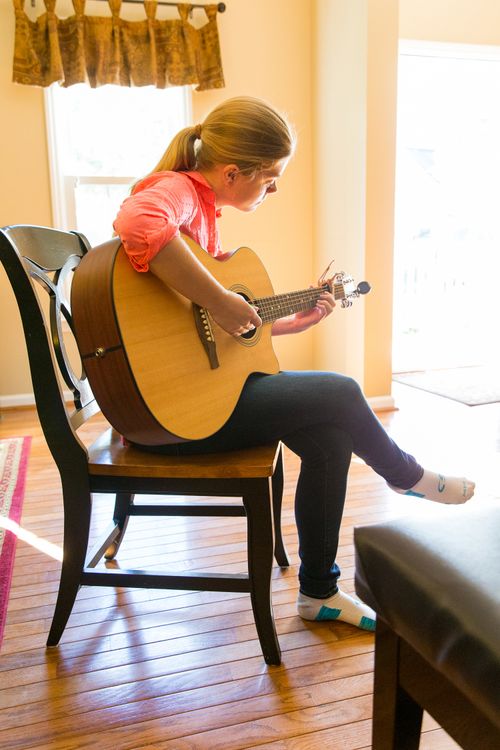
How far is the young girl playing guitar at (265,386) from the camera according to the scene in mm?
1108

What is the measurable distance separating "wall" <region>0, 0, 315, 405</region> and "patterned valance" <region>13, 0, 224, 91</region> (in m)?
0.14

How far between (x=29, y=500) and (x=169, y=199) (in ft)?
4.50

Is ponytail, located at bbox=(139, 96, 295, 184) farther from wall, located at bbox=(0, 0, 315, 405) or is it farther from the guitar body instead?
wall, located at bbox=(0, 0, 315, 405)

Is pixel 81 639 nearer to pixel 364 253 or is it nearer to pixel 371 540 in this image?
pixel 371 540

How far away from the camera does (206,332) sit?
3.71ft

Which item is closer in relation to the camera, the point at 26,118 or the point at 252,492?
the point at 252,492

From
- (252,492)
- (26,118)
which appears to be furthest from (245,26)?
(252,492)

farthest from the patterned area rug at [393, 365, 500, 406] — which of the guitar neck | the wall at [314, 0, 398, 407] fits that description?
the guitar neck

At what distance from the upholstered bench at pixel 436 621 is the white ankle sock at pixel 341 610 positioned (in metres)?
0.57

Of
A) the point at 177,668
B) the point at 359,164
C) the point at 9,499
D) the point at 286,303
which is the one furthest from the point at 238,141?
the point at 359,164

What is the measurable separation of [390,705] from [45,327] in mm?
809

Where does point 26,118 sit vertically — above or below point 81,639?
above

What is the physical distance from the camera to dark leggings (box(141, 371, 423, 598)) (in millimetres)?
1138

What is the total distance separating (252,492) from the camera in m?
1.09
